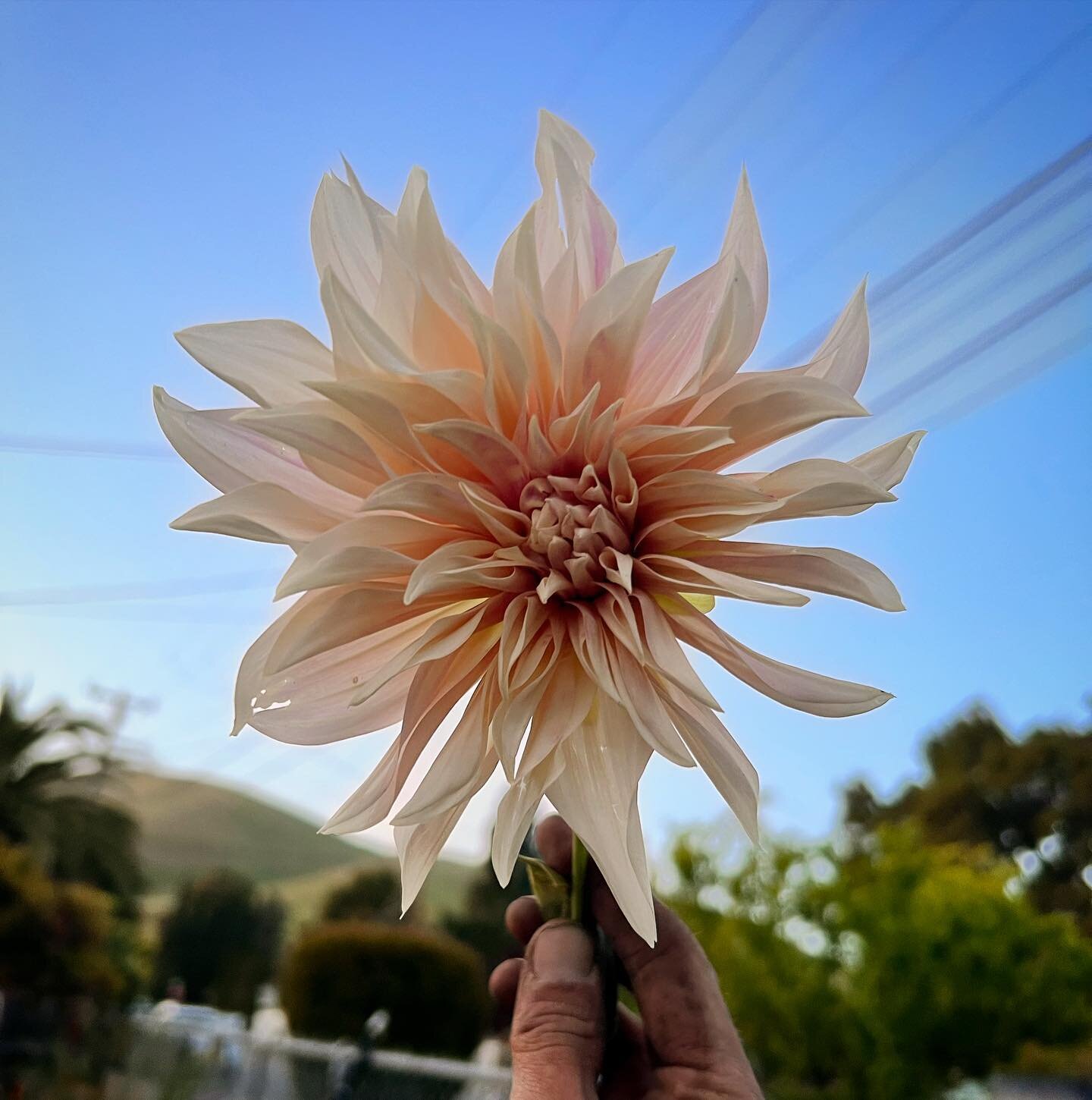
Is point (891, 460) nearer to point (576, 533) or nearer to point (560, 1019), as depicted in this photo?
point (576, 533)

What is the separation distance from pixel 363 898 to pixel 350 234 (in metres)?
19.5

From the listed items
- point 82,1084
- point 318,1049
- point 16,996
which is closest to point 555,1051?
point 318,1049

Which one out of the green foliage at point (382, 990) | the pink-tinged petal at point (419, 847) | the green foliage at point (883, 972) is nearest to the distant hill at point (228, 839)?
the green foliage at point (382, 990)

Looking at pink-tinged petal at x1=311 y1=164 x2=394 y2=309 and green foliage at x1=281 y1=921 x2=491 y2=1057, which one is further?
green foliage at x1=281 y1=921 x2=491 y2=1057

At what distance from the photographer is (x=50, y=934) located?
10250 mm

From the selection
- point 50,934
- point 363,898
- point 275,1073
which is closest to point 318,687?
point 275,1073

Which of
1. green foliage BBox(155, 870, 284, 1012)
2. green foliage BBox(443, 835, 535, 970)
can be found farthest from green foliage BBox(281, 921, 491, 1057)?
green foliage BBox(155, 870, 284, 1012)

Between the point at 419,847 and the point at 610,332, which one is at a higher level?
the point at 610,332

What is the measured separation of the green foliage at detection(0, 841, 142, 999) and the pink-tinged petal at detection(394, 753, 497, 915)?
10.8 metres

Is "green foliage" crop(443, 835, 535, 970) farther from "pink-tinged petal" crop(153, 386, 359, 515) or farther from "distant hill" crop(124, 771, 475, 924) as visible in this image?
"pink-tinged petal" crop(153, 386, 359, 515)

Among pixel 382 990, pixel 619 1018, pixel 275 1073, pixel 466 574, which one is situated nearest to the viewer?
pixel 466 574

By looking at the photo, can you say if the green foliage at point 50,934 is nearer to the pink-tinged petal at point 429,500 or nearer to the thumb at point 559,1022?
A: the thumb at point 559,1022

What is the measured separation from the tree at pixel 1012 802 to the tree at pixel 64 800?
10.6 metres

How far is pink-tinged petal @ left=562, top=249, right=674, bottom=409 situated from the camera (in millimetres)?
703
